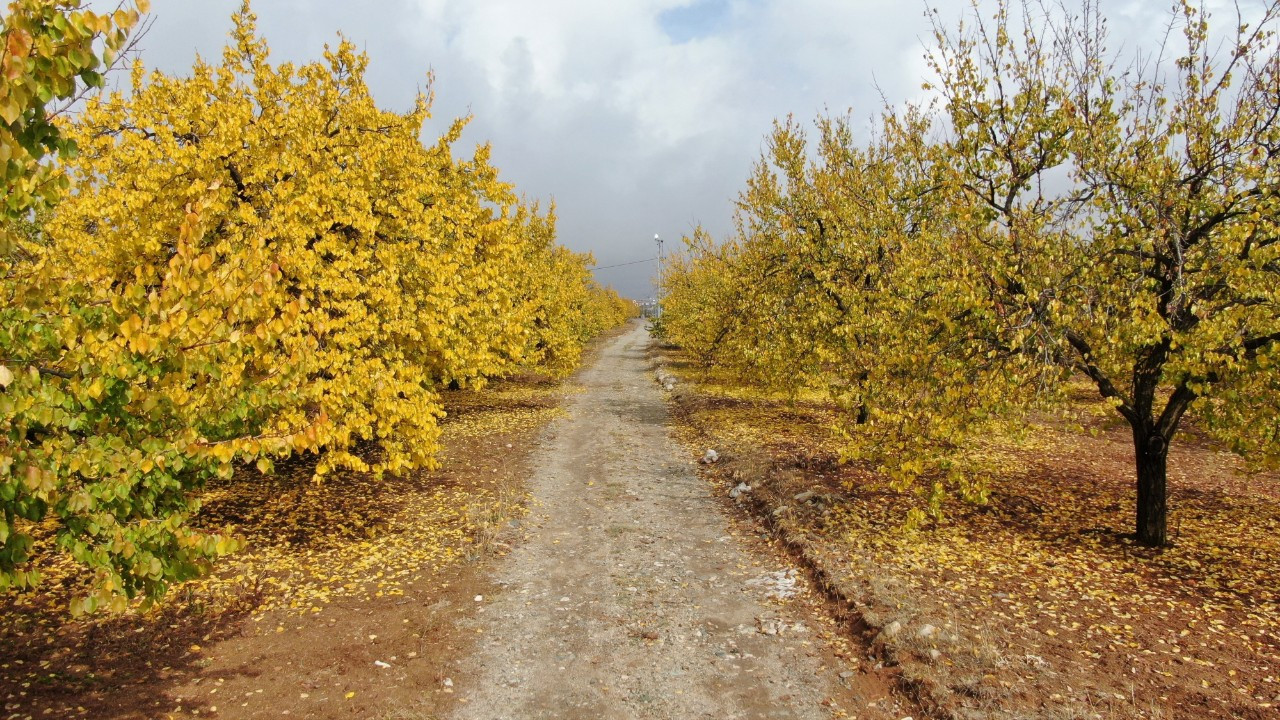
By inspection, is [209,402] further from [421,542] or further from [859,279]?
[859,279]

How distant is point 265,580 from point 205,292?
645cm

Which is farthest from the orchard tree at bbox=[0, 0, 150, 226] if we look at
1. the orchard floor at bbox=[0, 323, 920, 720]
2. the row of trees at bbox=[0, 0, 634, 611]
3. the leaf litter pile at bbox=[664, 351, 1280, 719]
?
the leaf litter pile at bbox=[664, 351, 1280, 719]

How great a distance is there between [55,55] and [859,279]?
1589cm

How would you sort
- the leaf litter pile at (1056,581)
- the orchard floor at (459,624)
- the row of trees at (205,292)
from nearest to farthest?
the row of trees at (205,292) < the leaf litter pile at (1056,581) < the orchard floor at (459,624)

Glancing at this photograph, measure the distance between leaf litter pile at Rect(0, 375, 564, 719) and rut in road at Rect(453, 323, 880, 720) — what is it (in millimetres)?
1203

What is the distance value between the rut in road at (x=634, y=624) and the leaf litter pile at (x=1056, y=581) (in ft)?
3.63

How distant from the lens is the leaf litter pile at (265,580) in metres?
6.70

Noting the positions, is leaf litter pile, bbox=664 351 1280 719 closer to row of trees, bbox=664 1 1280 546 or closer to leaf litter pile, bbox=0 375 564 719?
row of trees, bbox=664 1 1280 546

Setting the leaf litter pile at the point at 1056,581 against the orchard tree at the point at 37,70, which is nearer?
the orchard tree at the point at 37,70

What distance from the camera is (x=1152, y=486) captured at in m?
10.0

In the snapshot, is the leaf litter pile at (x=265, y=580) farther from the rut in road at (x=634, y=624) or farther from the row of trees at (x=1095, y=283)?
Result: the row of trees at (x=1095, y=283)

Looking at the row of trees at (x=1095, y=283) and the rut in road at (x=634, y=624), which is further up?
the row of trees at (x=1095, y=283)

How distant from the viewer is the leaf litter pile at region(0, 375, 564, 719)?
6703 millimetres

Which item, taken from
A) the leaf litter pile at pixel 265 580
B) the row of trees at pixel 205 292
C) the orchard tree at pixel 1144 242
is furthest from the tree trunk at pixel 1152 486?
the row of trees at pixel 205 292
